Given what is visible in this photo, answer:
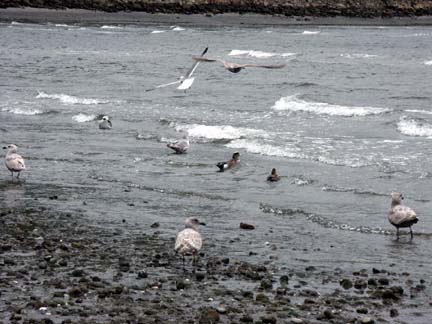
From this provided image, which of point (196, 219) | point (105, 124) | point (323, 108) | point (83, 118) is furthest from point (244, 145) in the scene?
point (196, 219)

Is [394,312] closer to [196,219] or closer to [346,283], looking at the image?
[346,283]

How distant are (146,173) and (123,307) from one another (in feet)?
26.2

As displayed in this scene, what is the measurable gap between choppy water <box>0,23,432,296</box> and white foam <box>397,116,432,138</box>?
3cm

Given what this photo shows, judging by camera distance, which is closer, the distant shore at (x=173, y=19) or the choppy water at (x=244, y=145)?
the choppy water at (x=244, y=145)

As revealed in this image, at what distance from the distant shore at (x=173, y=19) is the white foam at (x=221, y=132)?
41233 mm

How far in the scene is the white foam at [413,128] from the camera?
21.6m

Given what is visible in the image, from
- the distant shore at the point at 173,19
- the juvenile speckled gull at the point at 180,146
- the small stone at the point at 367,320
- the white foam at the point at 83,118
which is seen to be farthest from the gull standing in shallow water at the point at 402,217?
the distant shore at the point at 173,19

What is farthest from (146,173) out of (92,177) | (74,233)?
(74,233)

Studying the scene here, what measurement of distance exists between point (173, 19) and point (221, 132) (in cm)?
4578

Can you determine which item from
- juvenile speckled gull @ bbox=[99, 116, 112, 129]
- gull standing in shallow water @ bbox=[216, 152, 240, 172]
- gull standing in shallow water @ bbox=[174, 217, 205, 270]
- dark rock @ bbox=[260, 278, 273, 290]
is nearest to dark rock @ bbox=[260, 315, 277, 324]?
→ dark rock @ bbox=[260, 278, 273, 290]

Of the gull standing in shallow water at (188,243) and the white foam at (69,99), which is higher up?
the gull standing in shallow water at (188,243)

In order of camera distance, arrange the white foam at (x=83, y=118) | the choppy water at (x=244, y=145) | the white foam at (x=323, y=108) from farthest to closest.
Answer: the white foam at (x=323, y=108) < the white foam at (x=83, y=118) < the choppy water at (x=244, y=145)

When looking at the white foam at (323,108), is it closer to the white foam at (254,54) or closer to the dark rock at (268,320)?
the dark rock at (268,320)

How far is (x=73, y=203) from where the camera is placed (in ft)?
47.4
